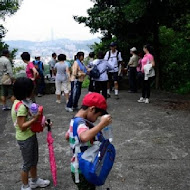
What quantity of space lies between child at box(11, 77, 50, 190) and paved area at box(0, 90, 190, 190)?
1.76ft

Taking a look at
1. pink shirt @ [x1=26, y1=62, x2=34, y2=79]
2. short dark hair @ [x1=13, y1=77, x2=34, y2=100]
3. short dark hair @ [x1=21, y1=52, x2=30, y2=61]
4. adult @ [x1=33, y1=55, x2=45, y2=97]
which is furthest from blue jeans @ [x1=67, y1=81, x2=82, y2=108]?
short dark hair @ [x1=13, y1=77, x2=34, y2=100]

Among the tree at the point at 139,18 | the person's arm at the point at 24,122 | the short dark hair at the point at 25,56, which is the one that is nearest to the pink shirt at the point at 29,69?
the short dark hair at the point at 25,56

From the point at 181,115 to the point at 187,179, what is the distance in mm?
3498

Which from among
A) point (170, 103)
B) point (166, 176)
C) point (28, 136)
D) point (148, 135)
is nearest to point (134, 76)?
point (170, 103)

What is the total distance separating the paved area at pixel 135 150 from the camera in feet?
12.5

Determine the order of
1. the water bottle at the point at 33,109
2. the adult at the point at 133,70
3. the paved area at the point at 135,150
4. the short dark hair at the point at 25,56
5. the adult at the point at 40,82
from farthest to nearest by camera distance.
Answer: the adult at the point at 40,82 → the adult at the point at 133,70 → the short dark hair at the point at 25,56 → the paved area at the point at 135,150 → the water bottle at the point at 33,109

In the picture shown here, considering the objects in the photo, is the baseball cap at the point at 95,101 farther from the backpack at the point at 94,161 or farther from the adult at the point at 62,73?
the adult at the point at 62,73

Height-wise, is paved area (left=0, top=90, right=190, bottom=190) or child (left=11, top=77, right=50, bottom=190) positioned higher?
child (left=11, top=77, right=50, bottom=190)

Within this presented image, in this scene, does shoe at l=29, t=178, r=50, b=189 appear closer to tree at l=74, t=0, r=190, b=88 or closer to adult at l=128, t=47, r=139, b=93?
tree at l=74, t=0, r=190, b=88

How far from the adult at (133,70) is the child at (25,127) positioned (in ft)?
23.3

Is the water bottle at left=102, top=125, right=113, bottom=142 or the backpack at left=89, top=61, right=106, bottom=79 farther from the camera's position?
the backpack at left=89, top=61, right=106, bottom=79

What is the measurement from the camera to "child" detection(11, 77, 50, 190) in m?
3.13

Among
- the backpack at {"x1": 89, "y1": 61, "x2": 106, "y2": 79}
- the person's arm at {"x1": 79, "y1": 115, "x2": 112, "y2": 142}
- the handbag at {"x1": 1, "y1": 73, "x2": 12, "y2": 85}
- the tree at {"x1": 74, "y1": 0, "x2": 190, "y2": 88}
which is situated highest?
the tree at {"x1": 74, "y1": 0, "x2": 190, "y2": 88}

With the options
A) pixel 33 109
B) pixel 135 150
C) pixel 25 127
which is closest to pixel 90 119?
pixel 33 109
